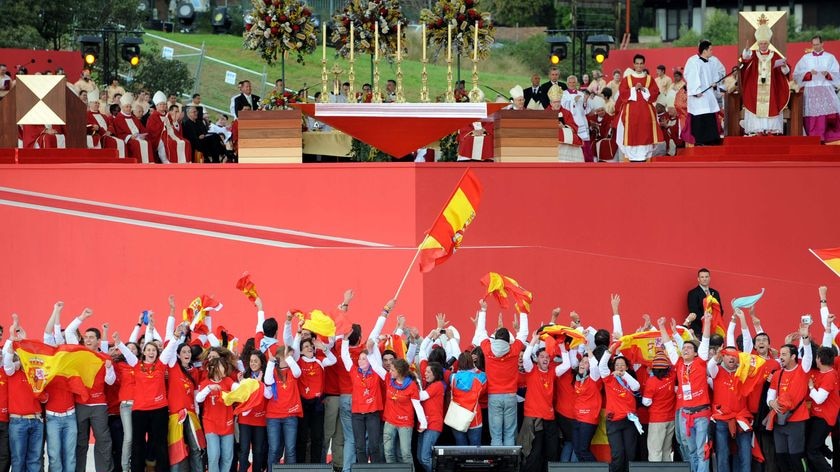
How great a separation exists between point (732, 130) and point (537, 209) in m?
3.24

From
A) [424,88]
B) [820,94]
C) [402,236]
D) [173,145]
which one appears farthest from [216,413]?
[820,94]

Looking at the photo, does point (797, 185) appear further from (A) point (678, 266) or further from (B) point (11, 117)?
(B) point (11, 117)

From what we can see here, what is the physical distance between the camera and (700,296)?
17812 millimetres

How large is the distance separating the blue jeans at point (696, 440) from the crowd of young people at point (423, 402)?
0.01m

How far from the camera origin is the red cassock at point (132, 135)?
20234mm

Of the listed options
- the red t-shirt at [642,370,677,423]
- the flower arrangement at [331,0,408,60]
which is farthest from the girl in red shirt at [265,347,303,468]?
the flower arrangement at [331,0,408,60]

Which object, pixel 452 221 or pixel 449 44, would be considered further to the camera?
pixel 449 44

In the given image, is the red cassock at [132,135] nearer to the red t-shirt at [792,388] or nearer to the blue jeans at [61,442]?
the blue jeans at [61,442]

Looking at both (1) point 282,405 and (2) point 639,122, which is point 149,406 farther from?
(2) point 639,122

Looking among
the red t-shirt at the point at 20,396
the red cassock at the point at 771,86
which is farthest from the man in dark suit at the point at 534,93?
the red t-shirt at the point at 20,396

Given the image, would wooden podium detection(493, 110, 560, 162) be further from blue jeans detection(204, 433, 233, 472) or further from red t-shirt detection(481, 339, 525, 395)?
blue jeans detection(204, 433, 233, 472)

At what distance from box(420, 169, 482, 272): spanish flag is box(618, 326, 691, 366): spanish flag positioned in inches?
72.3

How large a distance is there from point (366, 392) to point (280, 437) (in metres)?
0.92

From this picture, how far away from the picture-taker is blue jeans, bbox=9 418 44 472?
1359cm
